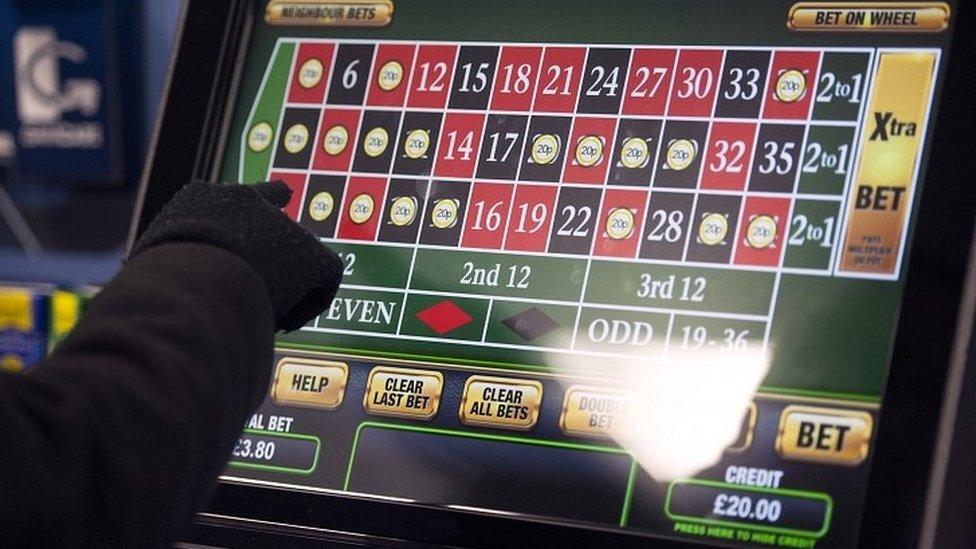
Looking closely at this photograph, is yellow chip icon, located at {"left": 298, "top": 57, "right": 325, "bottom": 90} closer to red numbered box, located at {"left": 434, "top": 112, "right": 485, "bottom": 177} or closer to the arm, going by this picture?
red numbered box, located at {"left": 434, "top": 112, "right": 485, "bottom": 177}

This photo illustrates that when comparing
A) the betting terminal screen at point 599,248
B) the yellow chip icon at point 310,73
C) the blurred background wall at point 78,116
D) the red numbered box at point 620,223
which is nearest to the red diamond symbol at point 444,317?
the betting terminal screen at point 599,248

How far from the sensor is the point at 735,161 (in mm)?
978

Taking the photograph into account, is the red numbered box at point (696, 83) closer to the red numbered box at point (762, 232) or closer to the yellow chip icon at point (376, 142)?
the red numbered box at point (762, 232)

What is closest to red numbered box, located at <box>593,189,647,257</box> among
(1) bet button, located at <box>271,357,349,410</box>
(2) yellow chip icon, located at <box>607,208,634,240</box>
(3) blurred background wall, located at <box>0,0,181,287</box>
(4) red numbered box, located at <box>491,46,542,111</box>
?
(2) yellow chip icon, located at <box>607,208,634,240</box>

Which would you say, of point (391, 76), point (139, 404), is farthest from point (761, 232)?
point (139, 404)

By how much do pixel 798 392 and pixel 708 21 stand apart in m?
0.27

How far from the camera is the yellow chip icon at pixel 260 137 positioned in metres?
1.11

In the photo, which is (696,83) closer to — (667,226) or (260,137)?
(667,226)

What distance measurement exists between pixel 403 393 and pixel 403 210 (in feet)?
0.44

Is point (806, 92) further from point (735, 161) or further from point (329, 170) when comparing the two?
point (329, 170)

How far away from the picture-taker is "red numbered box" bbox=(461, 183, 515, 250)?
40.4 inches

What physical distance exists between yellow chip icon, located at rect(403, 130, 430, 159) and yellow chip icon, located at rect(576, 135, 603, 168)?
12cm

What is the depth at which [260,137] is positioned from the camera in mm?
1113

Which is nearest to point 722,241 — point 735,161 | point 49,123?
point 735,161
